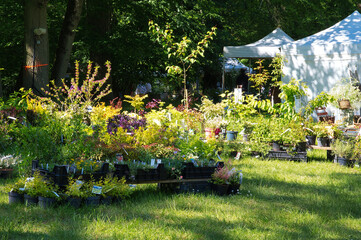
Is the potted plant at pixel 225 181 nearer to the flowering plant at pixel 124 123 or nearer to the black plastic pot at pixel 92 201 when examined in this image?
the black plastic pot at pixel 92 201

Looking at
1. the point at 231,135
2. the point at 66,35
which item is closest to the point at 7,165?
the point at 231,135

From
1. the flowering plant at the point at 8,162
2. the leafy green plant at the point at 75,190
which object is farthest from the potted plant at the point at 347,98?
the leafy green plant at the point at 75,190

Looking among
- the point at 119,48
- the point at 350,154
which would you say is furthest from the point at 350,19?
the point at 350,154

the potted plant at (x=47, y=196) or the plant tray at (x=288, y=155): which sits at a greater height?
the plant tray at (x=288, y=155)

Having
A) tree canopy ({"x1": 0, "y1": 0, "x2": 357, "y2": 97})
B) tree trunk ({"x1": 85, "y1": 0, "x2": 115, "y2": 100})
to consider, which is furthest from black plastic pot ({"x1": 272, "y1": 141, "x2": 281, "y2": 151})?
tree trunk ({"x1": 85, "y1": 0, "x2": 115, "y2": 100})

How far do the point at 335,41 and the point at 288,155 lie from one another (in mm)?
6753

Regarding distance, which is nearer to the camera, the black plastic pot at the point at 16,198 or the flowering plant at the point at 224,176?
the black plastic pot at the point at 16,198

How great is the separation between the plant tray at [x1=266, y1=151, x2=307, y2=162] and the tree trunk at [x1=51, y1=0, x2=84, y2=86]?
6.29 m

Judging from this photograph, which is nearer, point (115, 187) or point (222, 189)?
point (115, 187)

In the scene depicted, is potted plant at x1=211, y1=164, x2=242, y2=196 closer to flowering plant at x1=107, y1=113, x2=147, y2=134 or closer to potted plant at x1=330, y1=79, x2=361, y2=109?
flowering plant at x1=107, y1=113, x2=147, y2=134

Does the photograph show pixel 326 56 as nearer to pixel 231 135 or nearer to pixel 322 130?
pixel 322 130

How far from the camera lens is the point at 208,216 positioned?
446 cm

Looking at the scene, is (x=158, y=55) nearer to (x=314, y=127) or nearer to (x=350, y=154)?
(x=314, y=127)

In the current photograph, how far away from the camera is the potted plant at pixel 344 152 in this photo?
25.1 ft
